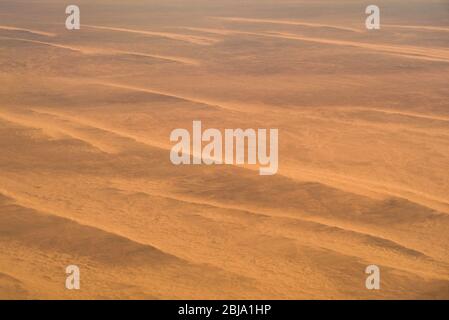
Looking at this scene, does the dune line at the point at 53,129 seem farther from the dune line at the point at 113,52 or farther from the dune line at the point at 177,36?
the dune line at the point at 177,36

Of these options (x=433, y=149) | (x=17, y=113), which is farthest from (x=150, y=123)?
(x=433, y=149)

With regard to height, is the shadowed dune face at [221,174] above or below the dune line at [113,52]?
below

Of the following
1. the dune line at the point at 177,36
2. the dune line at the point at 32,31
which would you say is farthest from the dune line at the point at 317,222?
the dune line at the point at 32,31

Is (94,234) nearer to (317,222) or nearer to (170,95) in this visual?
(317,222)

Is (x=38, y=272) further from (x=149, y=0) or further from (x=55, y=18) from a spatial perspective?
(x=149, y=0)

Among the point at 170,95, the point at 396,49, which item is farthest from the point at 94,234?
the point at 396,49

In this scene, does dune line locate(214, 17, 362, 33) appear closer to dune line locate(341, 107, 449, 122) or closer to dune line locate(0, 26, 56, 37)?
dune line locate(0, 26, 56, 37)

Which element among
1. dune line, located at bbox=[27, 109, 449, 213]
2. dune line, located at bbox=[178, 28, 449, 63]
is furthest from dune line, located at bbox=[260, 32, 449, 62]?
dune line, located at bbox=[27, 109, 449, 213]

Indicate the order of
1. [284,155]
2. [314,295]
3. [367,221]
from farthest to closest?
[284,155]
[367,221]
[314,295]
